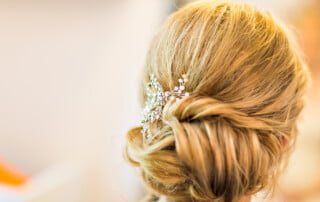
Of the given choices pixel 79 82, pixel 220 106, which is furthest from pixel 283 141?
pixel 79 82

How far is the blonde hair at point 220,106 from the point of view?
2.22ft

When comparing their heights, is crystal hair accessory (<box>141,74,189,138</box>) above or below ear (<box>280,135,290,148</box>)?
above

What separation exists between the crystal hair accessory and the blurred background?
2.90 feet

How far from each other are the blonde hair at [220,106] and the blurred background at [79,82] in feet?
2.93

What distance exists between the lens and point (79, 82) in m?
1.82

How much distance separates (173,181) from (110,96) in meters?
1.21

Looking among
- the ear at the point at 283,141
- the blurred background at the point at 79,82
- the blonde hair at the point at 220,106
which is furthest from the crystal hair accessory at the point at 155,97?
the blurred background at the point at 79,82

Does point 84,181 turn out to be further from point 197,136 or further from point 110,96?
point 197,136

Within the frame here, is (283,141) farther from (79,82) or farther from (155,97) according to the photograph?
(79,82)

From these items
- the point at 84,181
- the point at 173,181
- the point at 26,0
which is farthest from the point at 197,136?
the point at 26,0

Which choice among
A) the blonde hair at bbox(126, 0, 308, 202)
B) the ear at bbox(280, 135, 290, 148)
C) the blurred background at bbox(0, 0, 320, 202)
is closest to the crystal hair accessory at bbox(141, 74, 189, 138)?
the blonde hair at bbox(126, 0, 308, 202)

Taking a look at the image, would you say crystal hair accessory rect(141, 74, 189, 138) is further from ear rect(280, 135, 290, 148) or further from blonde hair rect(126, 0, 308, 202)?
ear rect(280, 135, 290, 148)

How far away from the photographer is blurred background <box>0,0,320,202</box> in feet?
5.64

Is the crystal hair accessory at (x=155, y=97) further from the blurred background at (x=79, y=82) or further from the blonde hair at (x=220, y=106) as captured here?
the blurred background at (x=79, y=82)
